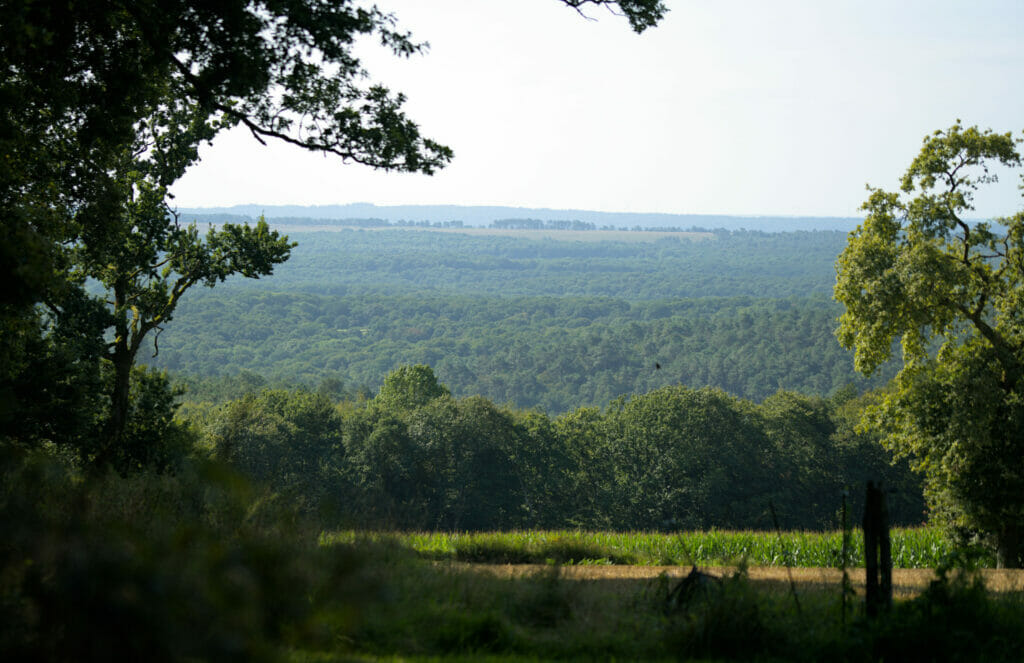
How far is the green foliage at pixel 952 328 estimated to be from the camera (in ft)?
63.9

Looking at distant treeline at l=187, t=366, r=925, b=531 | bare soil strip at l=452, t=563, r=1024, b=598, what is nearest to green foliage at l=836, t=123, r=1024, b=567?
bare soil strip at l=452, t=563, r=1024, b=598

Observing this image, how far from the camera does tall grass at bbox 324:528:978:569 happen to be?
12914 mm

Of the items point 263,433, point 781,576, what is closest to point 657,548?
point 781,576

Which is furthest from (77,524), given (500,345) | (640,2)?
(500,345)

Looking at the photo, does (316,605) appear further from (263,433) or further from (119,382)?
(263,433)

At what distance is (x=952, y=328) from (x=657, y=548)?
30.9 feet

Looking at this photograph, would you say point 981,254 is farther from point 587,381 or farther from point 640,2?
point 587,381

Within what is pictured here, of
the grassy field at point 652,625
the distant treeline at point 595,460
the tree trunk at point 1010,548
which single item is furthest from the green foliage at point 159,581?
the distant treeline at point 595,460

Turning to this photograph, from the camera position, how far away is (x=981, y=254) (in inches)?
819

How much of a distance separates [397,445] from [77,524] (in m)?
51.6

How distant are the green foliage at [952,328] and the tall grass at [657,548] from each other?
4.90 ft

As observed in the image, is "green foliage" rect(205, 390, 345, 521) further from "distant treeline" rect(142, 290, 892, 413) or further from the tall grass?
"distant treeline" rect(142, 290, 892, 413)

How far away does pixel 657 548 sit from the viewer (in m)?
18.6

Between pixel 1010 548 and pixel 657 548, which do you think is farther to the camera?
pixel 1010 548
